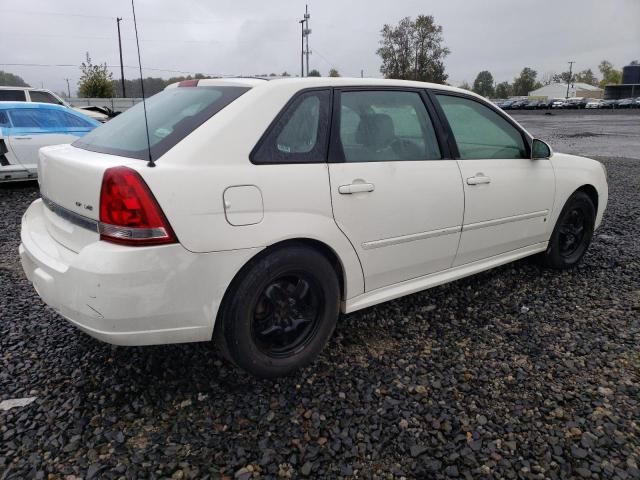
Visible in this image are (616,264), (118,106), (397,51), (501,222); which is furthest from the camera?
(397,51)

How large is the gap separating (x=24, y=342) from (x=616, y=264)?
4804mm

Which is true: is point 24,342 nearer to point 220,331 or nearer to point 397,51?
point 220,331

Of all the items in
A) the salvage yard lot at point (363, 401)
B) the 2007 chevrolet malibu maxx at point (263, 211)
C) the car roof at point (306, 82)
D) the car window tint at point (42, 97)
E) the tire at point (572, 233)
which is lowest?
the salvage yard lot at point (363, 401)

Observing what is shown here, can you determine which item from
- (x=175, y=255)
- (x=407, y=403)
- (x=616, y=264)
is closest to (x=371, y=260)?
(x=407, y=403)

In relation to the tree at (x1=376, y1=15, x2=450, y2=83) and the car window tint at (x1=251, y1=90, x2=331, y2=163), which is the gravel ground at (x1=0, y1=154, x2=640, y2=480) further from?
the tree at (x1=376, y1=15, x2=450, y2=83)

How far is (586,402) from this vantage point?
2.50m

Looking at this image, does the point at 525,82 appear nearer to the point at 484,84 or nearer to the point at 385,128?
the point at 484,84

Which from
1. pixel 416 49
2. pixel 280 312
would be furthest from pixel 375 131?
pixel 416 49

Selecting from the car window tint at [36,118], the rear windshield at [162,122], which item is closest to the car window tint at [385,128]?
the rear windshield at [162,122]

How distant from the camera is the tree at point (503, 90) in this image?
11245 centimetres

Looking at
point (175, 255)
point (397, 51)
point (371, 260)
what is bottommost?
point (371, 260)

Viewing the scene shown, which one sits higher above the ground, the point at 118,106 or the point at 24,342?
the point at 118,106

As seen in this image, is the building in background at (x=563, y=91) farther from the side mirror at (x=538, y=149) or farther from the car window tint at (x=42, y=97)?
the side mirror at (x=538, y=149)

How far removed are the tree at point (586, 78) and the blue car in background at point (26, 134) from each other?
153143mm
